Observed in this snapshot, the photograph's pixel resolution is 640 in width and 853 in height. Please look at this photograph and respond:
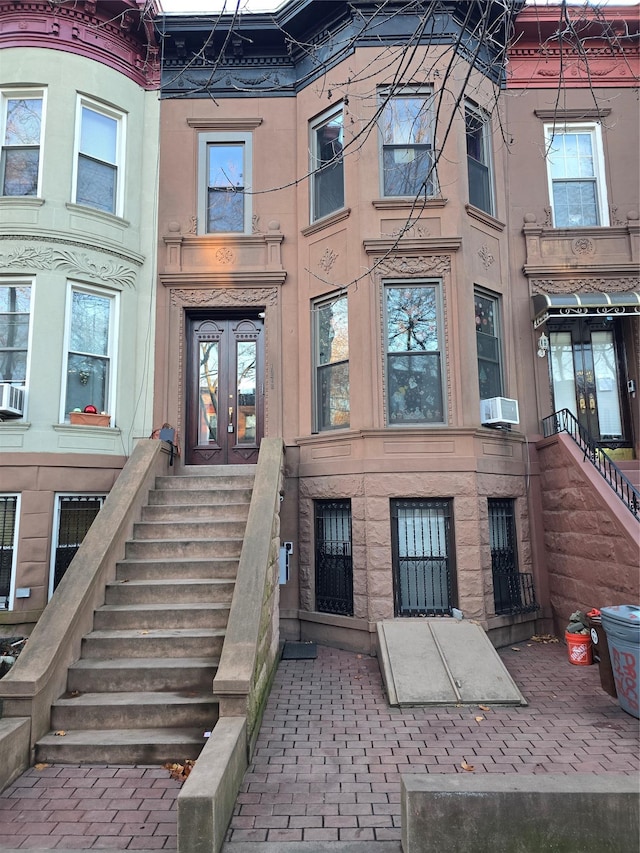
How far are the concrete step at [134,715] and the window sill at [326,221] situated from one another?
704cm

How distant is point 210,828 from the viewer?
3115 mm

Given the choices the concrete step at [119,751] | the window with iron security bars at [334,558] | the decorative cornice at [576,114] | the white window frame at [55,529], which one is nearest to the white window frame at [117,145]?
the white window frame at [55,529]

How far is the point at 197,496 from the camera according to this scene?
7344 mm

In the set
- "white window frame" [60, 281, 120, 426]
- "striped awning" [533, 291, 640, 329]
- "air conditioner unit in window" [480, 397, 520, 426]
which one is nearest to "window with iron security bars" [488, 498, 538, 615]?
"air conditioner unit in window" [480, 397, 520, 426]

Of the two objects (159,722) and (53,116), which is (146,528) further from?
(53,116)

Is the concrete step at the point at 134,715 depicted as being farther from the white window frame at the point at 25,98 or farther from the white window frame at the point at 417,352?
the white window frame at the point at 25,98

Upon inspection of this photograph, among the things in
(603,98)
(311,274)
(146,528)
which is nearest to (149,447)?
(146,528)

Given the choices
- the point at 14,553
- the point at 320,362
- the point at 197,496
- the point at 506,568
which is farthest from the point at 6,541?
the point at 506,568

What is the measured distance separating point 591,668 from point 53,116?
11.0 meters

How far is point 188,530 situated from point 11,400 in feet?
10.8

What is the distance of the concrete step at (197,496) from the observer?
7289mm

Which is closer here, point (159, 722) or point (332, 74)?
point (159, 722)

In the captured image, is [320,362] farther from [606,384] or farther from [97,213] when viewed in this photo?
[606,384]

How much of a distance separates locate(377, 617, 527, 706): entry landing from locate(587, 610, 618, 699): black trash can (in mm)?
880
